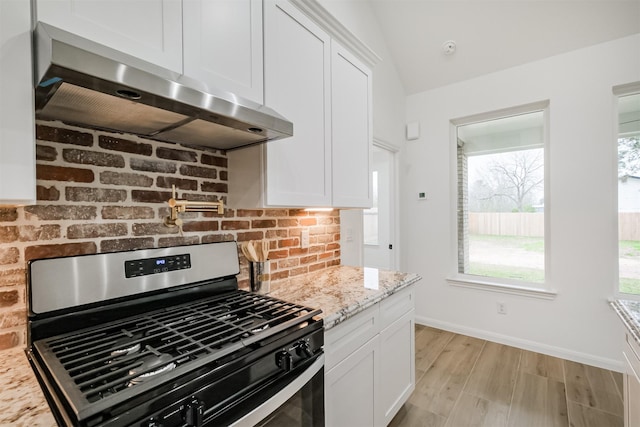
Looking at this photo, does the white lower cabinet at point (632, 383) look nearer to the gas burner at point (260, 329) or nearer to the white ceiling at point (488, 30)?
the gas burner at point (260, 329)

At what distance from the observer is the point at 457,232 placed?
11.6 feet

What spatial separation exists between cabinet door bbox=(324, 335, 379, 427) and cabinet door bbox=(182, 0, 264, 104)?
1302mm

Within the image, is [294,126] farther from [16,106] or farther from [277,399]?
[277,399]

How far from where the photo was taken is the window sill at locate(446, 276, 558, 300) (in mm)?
2939

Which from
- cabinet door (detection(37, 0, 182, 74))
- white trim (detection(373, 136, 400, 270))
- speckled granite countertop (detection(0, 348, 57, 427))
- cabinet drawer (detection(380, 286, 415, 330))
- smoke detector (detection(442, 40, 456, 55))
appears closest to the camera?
speckled granite countertop (detection(0, 348, 57, 427))

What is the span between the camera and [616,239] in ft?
8.59

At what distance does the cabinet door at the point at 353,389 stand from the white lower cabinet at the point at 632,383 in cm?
109

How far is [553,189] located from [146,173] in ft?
11.0

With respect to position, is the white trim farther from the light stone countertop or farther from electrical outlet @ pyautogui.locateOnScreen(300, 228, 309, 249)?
electrical outlet @ pyautogui.locateOnScreen(300, 228, 309, 249)

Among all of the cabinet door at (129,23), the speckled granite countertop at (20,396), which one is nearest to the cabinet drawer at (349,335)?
the speckled granite countertop at (20,396)

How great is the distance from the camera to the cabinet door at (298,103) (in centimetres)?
144

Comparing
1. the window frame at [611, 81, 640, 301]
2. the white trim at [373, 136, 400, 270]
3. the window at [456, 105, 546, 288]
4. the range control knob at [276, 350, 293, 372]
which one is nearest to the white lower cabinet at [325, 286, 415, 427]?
the range control knob at [276, 350, 293, 372]

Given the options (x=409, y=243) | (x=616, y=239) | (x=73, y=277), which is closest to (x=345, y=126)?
(x=73, y=277)

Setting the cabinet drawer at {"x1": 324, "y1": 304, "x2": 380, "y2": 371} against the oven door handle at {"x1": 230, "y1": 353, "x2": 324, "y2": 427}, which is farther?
the cabinet drawer at {"x1": 324, "y1": 304, "x2": 380, "y2": 371}
